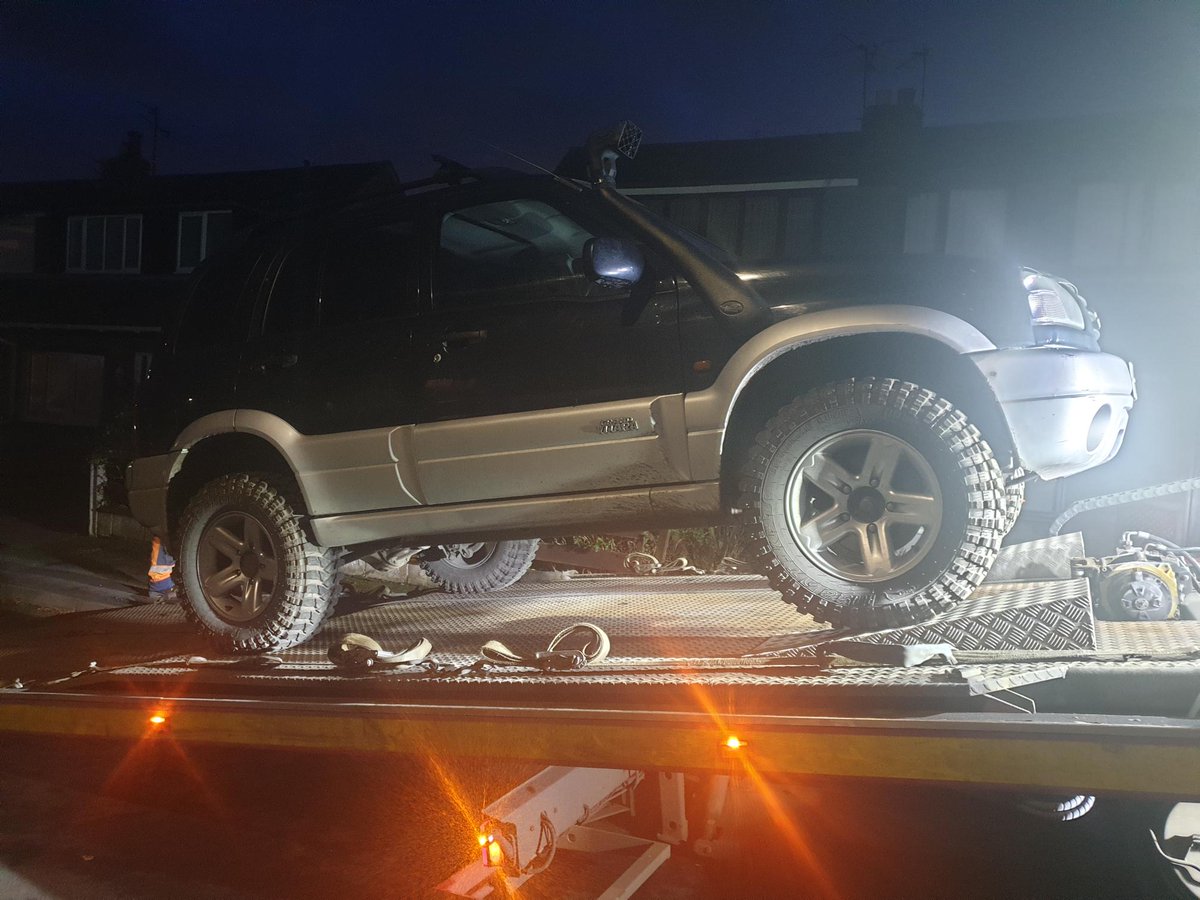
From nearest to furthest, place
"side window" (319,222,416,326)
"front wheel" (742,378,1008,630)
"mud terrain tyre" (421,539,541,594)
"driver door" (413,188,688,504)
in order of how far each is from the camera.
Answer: "front wheel" (742,378,1008,630) < "driver door" (413,188,688,504) < "side window" (319,222,416,326) < "mud terrain tyre" (421,539,541,594)

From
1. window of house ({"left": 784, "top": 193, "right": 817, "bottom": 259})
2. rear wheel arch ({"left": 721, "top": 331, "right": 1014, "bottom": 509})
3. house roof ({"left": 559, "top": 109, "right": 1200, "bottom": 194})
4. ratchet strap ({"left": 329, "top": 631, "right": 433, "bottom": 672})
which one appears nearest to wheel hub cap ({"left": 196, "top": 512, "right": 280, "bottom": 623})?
ratchet strap ({"left": 329, "top": 631, "right": 433, "bottom": 672})

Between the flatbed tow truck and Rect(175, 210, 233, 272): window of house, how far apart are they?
757 inches

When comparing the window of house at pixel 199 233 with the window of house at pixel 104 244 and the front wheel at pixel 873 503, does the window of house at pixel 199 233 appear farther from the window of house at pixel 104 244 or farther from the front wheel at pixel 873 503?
the front wheel at pixel 873 503

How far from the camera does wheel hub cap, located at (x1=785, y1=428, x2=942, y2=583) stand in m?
3.09

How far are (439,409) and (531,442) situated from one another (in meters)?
0.40

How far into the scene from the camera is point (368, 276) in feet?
13.3

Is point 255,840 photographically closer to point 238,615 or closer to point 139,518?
point 238,615

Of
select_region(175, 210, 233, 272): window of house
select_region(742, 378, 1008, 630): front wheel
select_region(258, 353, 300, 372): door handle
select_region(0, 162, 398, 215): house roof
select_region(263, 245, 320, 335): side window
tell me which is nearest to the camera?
select_region(742, 378, 1008, 630): front wheel

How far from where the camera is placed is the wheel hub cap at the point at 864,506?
3.09 metres

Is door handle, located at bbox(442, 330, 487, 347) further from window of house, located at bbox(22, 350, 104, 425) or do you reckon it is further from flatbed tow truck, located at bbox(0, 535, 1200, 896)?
window of house, located at bbox(22, 350, 104, 425)

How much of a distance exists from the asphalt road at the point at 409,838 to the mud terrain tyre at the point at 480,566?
98 centimetres

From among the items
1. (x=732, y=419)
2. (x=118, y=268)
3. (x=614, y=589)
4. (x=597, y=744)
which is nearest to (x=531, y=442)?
(x=732, y=419)

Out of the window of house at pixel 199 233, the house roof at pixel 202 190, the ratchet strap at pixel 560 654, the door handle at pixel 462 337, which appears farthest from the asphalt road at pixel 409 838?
the window of house at pixel 199 233

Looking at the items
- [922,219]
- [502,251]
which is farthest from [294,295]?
[922,219]
